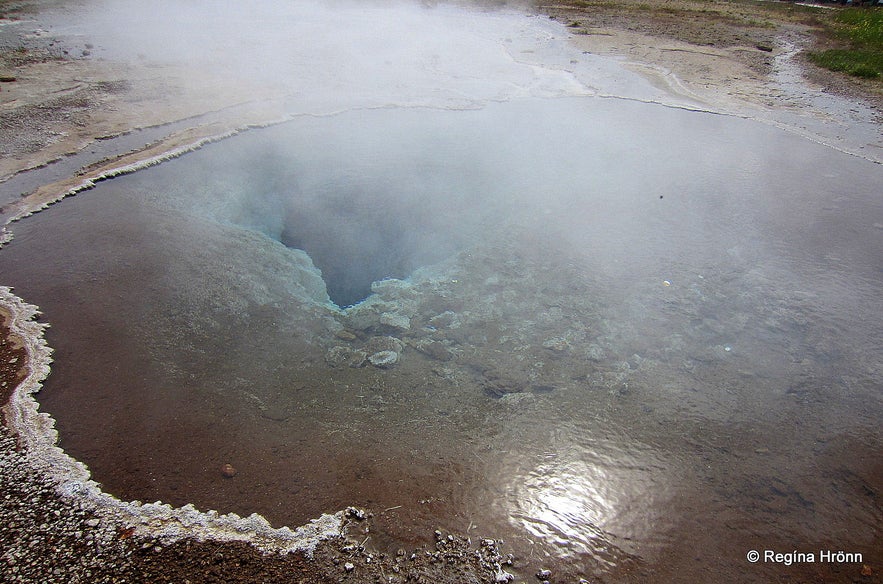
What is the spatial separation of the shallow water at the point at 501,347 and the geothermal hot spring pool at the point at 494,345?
0.02m

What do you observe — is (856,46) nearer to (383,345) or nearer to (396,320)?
(396,320)

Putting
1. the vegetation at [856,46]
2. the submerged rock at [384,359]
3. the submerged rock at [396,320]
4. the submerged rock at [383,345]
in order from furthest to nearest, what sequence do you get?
the vegetation at [856,46] → the submerged rock at [396,320] → the submerged rock at [383,345] → the submerged rock at [384,359]

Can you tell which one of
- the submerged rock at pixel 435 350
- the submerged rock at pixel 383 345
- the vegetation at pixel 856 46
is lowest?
the submerged rock at pixel 435 350

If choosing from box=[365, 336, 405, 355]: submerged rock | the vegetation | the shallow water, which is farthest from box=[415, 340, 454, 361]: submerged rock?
the vegetation

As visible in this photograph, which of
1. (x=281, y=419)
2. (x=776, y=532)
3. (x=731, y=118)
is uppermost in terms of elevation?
(x=731, y=118)

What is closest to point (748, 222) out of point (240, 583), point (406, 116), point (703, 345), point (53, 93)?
point (703, 345)

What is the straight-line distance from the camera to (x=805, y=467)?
275 cm

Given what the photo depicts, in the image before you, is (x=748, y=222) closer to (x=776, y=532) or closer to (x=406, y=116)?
(x=776, y=532)

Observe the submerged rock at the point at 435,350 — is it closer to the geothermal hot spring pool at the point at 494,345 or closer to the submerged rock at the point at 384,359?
the geothermal hot spring pool at the point at 494,345

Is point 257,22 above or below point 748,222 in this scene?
above

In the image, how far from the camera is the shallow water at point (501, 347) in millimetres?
2482

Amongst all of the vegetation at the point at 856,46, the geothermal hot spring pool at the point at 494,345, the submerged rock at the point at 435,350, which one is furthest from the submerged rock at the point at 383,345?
the vegetation at the point at 856,46

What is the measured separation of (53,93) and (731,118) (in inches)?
373

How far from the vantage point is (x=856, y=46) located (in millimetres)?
11547
